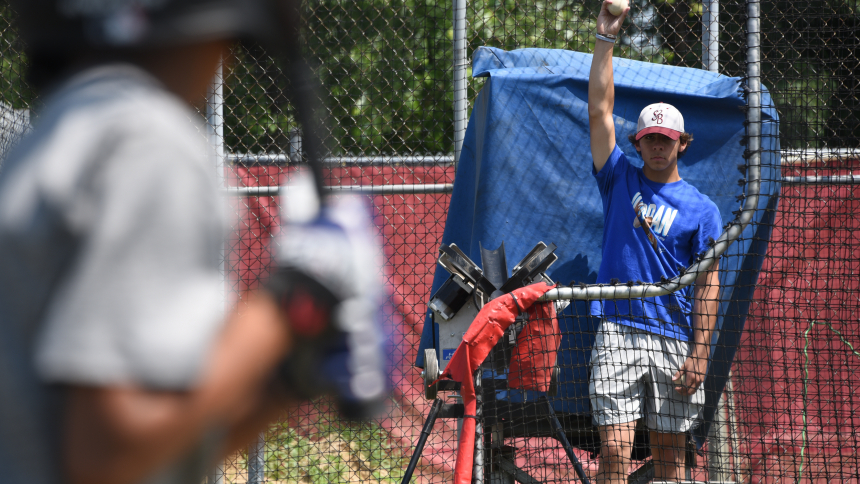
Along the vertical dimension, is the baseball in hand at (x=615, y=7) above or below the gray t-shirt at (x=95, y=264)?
above

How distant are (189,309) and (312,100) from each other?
0.47 m

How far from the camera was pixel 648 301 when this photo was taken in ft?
11.4

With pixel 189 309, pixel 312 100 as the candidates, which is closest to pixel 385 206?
pixel 312 100

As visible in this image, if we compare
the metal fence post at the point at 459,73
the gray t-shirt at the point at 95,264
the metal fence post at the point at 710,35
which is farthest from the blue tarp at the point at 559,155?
the gray t-shirt at the point at 95,264

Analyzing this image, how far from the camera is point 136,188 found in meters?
0.80

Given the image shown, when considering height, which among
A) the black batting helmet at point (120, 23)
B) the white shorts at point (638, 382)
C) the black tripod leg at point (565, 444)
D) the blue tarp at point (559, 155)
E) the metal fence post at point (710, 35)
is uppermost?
the metal fence post at point (710, 35)

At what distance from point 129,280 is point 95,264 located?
0.04 m

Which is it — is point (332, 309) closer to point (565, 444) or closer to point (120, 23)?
point (120, 23)

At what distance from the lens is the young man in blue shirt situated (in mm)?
3402

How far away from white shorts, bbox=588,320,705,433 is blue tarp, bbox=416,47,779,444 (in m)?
0.50

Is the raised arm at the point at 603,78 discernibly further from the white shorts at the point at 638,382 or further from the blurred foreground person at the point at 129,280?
the blurred foreground person at the point at 129,280

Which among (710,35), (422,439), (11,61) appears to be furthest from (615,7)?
(11,61)

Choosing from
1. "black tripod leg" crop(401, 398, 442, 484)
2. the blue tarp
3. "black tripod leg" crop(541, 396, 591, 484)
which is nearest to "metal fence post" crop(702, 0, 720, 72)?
the blue tarp

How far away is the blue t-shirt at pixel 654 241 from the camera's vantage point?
3494 mm
